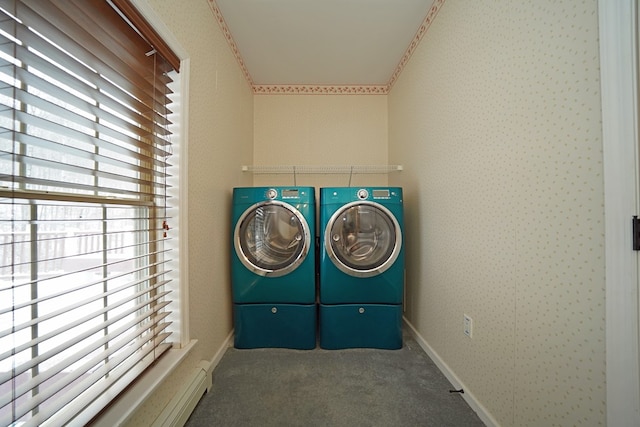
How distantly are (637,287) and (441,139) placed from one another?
1.14 metres

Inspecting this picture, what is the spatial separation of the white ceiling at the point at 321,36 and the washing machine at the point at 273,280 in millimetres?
1232

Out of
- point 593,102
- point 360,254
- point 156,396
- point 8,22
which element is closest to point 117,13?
point 8,22

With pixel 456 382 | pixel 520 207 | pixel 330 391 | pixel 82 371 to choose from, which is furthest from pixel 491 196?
pixel 82 371

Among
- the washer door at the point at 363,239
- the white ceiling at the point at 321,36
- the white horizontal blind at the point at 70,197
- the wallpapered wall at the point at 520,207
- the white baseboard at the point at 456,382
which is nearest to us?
the white horizontal blind at the point at 70,197

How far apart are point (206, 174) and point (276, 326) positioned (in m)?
1.21

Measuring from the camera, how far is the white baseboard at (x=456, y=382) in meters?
1.11

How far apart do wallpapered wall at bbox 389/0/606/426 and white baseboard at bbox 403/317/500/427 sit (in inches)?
1.2

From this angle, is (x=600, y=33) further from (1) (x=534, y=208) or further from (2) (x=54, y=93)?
(2) (x=54, y=93)

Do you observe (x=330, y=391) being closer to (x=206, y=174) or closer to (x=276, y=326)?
(x=276, y=326)

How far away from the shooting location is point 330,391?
135cm

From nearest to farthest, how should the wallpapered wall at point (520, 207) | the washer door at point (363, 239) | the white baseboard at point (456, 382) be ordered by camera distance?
the wallpapered wall at point (520, 207) → the white baseboard at point (456, 382) → the washer door at point (363, 239)

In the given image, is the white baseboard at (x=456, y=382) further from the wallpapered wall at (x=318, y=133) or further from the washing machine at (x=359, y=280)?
the wallpapered wall at (x=318, y=133)

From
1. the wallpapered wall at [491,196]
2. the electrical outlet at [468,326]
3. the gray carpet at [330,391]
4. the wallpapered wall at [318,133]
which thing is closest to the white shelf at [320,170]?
the wallpapered wall at [318,133]

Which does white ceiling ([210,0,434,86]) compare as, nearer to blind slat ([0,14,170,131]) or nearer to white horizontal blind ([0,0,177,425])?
white horizontal blind ([0,0,177,425])
